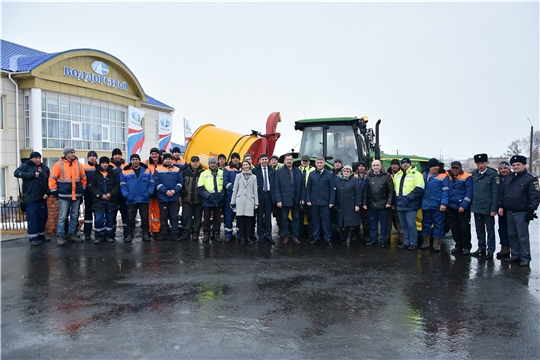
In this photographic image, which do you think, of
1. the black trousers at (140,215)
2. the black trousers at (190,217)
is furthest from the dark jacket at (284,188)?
the black trousers at (140,215)

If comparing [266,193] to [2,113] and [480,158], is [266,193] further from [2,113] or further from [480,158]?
[2,113]

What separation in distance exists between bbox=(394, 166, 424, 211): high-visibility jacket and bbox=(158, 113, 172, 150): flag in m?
18.3

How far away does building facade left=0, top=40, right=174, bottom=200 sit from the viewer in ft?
56.6

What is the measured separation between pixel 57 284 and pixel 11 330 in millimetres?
1559

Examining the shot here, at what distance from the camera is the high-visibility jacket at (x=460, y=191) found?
7430mm

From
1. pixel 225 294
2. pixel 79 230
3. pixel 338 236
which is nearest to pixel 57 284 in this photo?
pixel 225 294

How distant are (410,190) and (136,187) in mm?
5686

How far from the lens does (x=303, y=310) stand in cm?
461

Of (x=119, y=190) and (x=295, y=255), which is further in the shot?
(x=119, y=190)

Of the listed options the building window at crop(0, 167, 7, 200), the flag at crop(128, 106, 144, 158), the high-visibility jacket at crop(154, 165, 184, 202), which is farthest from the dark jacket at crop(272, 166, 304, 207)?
the building window at crop(0, 167, 7, 200)

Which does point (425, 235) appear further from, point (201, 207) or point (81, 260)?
point (81, 260)

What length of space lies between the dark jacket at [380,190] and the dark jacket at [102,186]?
535 cm

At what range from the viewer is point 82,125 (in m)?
21.2

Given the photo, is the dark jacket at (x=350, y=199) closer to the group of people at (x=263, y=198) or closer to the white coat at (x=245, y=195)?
the group of people at (x=263, y=198)
